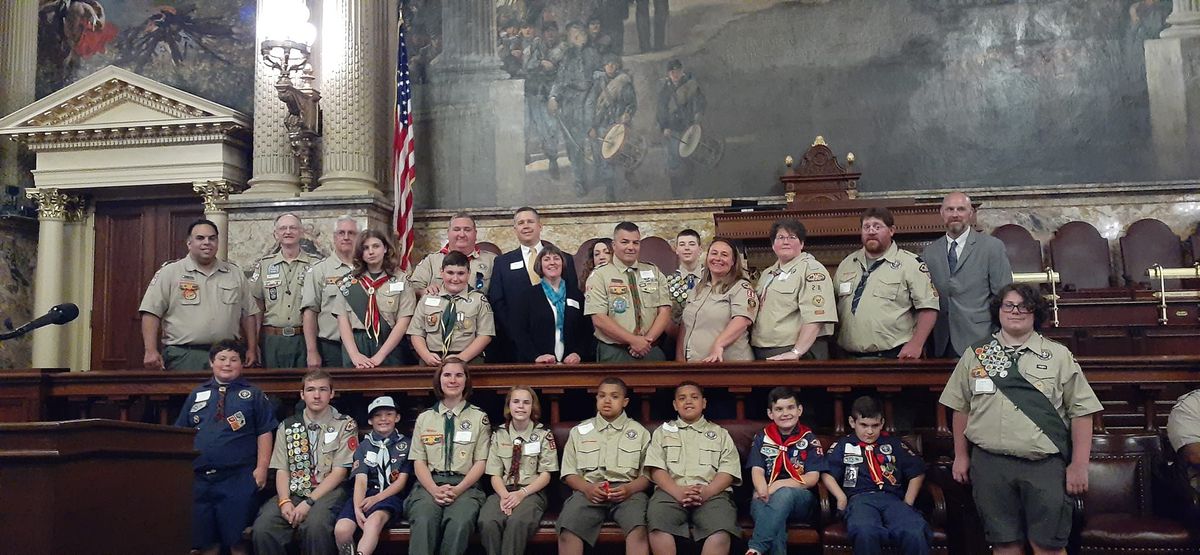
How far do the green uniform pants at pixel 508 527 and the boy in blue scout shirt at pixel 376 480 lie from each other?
546mm

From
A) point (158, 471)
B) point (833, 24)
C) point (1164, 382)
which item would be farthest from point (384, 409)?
point (833, 24)

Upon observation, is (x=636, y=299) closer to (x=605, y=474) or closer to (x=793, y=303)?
(x=793, y=303)

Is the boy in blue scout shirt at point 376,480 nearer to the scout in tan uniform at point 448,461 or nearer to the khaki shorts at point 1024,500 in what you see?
the scout in tan uniform at point 448,461

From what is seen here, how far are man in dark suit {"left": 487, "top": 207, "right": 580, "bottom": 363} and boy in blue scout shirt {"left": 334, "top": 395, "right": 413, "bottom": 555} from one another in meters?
1.01

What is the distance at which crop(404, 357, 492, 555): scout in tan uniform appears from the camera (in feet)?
17.0

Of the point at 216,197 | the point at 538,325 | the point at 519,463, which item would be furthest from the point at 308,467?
the point at 216,197

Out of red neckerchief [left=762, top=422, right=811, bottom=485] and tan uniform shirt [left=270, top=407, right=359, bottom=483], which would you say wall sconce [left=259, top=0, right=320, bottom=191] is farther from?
red neckerchief [left=762, top=422, right=811, bottom=485]

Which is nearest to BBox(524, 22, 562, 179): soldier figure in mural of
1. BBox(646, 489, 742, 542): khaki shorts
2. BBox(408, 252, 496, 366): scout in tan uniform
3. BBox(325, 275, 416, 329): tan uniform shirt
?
BBox(325, 275, 416, 329): tan uniform shirt

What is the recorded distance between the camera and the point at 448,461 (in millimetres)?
5430

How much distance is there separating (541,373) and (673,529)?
1.25 meters

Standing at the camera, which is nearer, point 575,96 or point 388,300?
point 388,300

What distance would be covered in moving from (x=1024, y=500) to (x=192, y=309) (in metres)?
5.50

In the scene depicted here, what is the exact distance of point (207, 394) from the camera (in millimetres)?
5750

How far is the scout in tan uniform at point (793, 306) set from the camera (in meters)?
5.82
